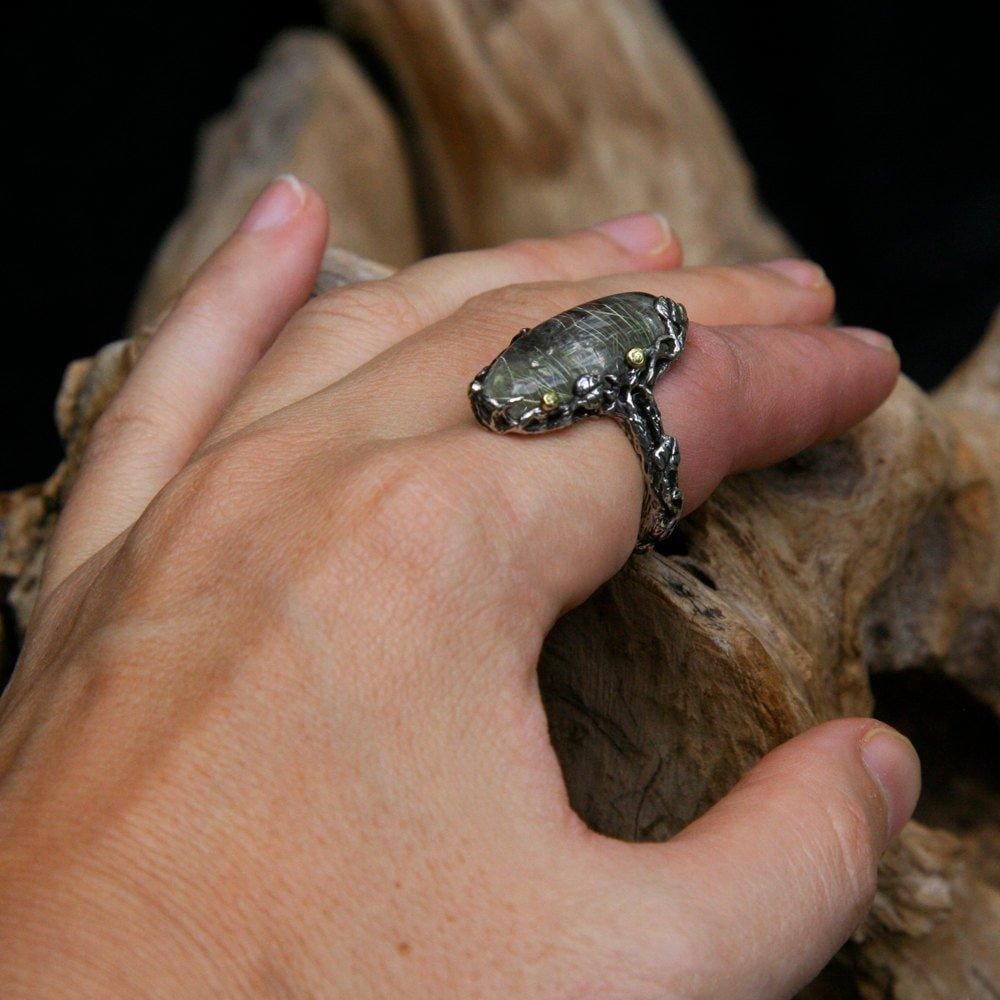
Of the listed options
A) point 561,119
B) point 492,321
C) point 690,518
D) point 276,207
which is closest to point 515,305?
point 492,321

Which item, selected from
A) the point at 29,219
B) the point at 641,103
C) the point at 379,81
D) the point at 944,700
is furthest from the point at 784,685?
the point at 29,219

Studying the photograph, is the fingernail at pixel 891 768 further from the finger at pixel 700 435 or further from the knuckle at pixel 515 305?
the knuckle at pixel 515 305

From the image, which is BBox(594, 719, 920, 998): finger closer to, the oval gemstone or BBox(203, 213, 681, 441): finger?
the oval gemstone

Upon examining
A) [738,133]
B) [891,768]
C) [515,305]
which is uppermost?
[515,305]

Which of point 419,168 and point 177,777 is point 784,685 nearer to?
point 177,777

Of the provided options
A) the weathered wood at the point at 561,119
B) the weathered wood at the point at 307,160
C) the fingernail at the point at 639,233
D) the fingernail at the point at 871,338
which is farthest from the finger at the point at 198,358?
the weathered wood at the point at 561,119

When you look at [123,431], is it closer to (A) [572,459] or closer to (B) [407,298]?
(B) [407,298]

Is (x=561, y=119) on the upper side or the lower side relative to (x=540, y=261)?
lower
